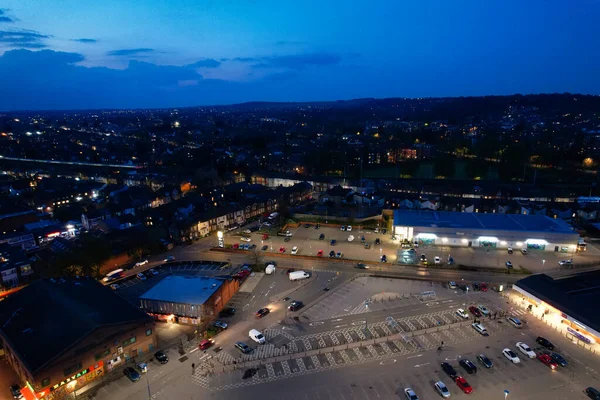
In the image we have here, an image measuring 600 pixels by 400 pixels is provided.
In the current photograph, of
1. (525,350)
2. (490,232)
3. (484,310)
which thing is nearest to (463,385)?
(525,350)

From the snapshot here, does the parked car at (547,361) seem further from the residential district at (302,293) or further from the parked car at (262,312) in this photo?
the parked car at (262,312)

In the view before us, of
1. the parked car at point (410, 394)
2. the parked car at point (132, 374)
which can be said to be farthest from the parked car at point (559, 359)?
the parked car at point (132, 374)

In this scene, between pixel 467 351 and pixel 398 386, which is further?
pixel 467 351

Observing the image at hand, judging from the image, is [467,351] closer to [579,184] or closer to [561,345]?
[561,345]

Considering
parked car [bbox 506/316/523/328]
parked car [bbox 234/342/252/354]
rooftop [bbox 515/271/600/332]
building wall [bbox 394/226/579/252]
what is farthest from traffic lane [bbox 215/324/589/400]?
building wall [bbox 394/226/579/252]

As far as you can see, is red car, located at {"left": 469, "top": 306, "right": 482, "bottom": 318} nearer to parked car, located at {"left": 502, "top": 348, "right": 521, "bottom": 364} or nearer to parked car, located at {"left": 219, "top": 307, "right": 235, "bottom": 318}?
parked car, located at {"left": 502, "top": 348, "right": 521, "bottom": 364}

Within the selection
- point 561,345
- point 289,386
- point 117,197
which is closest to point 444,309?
point 561,345
